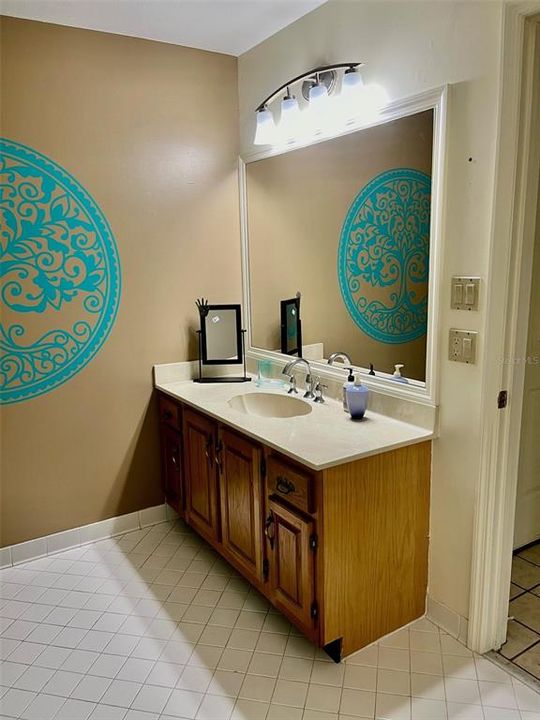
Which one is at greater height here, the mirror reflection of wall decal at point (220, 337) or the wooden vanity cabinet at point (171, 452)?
the mirror reflection of wall decal at point (220, 337)

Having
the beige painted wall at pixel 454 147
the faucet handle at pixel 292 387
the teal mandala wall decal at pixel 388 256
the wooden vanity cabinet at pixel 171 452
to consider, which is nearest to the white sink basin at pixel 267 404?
the faucet handle at pixel 292 387

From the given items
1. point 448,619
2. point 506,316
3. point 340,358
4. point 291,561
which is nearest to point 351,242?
point 340,358

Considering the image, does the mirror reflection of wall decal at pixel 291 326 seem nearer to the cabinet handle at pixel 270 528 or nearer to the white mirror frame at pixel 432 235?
the white mirror frame at pixel 432 235

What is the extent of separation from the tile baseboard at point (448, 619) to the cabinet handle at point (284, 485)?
2.45 feet

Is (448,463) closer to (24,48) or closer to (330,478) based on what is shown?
(330,478)

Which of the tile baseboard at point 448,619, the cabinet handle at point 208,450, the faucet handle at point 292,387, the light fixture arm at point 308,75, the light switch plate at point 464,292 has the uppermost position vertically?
the light fixture arm at point 308,75

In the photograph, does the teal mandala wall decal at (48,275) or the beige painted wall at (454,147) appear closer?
the beige painted wall at (454,147)

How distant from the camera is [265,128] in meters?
2.66

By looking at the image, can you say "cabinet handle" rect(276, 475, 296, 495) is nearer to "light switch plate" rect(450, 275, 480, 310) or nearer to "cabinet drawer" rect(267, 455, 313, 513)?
"cabinet drawer" rect(267, 455, 313, 513)

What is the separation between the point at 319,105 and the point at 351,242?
579 millimetres

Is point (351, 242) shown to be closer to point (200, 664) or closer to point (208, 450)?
point (208, 450)

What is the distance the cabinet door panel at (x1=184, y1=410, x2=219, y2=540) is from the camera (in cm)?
248

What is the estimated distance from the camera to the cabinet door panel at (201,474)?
2484mm

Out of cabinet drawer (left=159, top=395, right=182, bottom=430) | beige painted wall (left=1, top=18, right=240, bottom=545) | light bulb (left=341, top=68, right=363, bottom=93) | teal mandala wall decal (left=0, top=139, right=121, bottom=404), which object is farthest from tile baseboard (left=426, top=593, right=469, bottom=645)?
light bulb (left=341, top=68, right=363, bottom=93)
